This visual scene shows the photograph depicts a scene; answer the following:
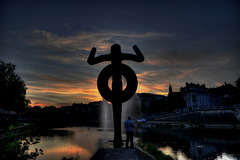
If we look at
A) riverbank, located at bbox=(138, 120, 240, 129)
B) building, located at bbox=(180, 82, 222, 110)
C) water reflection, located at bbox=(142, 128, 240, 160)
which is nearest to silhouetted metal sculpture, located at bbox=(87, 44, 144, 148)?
water reflection, located at bbox=(142, 128, 240, 160)

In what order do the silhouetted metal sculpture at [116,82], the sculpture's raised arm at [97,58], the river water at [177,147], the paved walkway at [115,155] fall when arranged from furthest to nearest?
the river water at [177,147]
the sculpture's raised arm at [97,58]
the silhouetted metal sculpture at [116,82]
the paved walkway at [115,155]

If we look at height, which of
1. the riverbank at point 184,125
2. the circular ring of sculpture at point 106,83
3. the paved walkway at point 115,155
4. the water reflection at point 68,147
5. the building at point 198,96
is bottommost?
the water reflection at point 68,147

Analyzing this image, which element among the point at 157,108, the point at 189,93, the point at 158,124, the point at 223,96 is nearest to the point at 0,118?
the point at 158,124

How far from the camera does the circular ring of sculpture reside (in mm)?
9794

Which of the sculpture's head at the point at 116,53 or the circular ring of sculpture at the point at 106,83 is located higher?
the sculpture's head at the point at 116,53

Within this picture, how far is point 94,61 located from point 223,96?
13791cm

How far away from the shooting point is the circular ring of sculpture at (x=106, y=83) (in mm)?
9794

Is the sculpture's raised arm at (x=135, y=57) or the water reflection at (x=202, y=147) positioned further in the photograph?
the water reflection at (x=202, y=147)

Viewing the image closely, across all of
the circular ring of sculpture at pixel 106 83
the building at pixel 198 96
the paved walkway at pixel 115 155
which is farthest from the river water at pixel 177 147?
the building at pixel 198 96

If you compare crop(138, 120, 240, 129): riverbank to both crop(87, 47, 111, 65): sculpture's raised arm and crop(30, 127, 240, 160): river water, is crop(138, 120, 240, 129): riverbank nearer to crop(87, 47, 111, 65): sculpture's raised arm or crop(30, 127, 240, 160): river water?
crop(30, 127, 240, 160): river water

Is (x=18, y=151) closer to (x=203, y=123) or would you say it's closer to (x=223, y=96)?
(x=203, y=123)

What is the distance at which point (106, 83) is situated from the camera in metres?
9.97

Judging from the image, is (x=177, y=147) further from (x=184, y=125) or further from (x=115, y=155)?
(x=184, y=125)

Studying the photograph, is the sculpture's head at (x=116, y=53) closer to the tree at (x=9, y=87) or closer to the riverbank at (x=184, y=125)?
the tree at (x=9, y=87)
